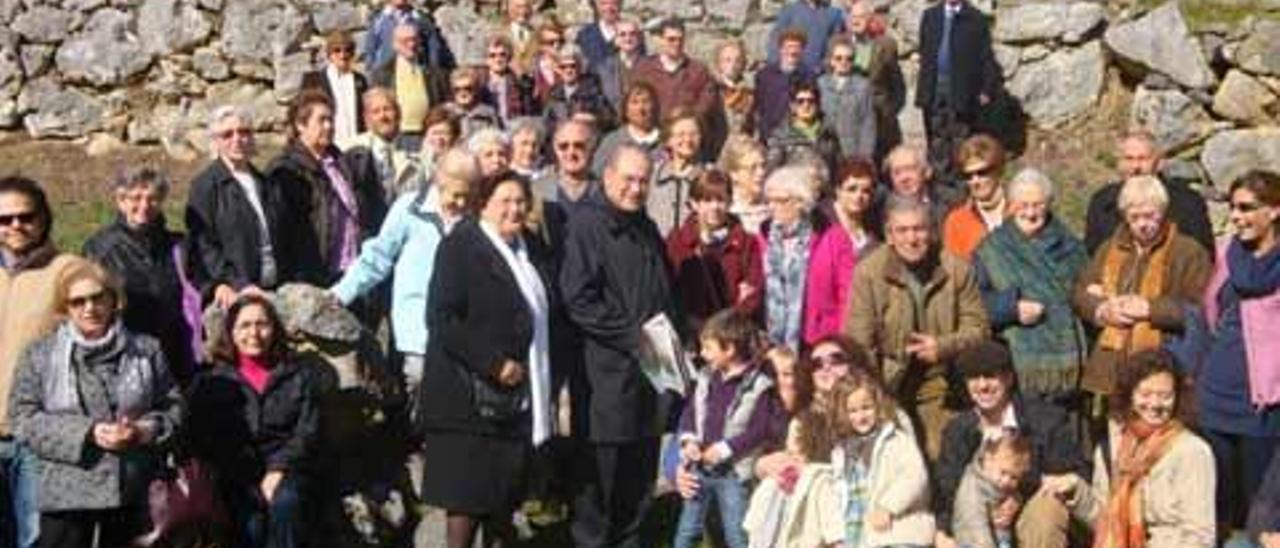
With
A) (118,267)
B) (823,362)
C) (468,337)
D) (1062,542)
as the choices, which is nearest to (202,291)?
(118,267)

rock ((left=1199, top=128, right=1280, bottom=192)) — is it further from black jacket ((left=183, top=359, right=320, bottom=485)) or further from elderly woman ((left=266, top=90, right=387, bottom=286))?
black jacket ((left=183, top=359, right=320, bottom=485))

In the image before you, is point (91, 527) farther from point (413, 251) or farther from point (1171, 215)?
point (1171, 215)

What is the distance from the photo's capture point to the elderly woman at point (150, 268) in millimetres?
7840

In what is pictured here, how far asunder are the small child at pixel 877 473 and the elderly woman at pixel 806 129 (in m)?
3.15

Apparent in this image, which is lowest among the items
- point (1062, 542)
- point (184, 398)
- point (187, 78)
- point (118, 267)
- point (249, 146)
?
point (1062, 542)

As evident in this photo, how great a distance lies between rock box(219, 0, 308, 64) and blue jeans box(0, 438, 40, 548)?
8771mm

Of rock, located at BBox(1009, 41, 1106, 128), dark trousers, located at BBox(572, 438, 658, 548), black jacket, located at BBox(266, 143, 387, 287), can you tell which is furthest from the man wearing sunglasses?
rock, located at BBox(1009, 41, 1106, 128)

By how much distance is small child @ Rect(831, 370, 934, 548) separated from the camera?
7.36 m

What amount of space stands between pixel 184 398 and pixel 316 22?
28.1 ft

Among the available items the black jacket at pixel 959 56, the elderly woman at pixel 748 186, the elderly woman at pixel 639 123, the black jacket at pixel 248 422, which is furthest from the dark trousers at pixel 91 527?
the black jacket at pixel 959 56

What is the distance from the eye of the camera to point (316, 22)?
15766 mm

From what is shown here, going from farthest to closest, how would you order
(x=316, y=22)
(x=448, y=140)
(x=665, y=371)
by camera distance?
1. (x=316, y=22)
2. (x=448, y=140)
3. (x=665, y=371)

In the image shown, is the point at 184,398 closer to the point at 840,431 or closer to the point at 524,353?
the point at 524,353

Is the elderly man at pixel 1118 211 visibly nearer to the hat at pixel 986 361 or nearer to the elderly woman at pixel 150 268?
the hat at pixel 986 361
